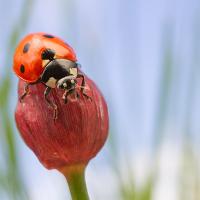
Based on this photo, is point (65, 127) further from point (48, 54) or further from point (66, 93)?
point (48, 54)

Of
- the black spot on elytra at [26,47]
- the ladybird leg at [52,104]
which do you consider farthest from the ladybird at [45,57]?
the ladybird leg at [52,104]

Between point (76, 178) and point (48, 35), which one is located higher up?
point (48, 35)

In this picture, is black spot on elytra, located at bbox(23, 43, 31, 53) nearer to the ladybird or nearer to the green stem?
the ladybird

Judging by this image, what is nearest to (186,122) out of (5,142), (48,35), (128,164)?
(128,164)

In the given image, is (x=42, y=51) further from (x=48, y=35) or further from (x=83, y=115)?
(x=83, y=115)

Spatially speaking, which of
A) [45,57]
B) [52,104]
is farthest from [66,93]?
[45,57]

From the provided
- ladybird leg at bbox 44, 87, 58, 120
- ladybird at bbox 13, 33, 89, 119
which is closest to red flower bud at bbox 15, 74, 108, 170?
ladybird leg at bbox 44, 87, 58, 120

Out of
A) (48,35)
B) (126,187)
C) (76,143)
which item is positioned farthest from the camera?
(48,35)

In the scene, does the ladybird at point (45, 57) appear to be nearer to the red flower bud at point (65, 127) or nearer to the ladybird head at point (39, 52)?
the ladybird head at point (39, 52)
